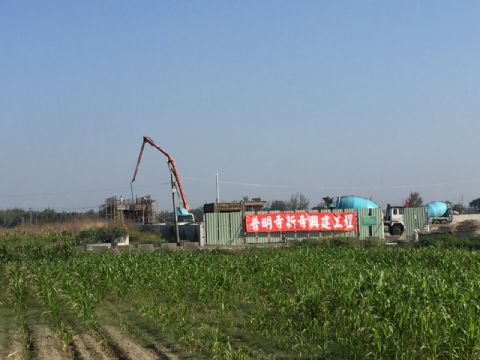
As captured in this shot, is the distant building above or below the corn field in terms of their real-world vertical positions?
above

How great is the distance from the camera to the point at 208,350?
962cm

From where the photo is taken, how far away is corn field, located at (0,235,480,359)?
889 cm

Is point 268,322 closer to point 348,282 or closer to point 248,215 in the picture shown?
point 348,282

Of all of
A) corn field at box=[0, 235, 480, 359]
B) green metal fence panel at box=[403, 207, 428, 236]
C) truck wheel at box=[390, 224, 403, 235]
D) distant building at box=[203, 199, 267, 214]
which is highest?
distant building at box=[203, 199, 267, 214]

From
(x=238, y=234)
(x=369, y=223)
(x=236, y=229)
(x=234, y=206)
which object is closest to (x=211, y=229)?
(x=236, y=229)

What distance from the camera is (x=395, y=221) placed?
160 feet

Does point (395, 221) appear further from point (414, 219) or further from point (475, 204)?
point (475, 204)

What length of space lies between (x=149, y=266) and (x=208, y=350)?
31.6 feet

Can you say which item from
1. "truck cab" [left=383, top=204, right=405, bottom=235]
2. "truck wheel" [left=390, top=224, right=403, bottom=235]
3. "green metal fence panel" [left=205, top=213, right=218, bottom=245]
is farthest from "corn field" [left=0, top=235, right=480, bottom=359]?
"truck cab" [left=383, top=204, right=405, bottom=235]

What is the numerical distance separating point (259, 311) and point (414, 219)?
124 ft

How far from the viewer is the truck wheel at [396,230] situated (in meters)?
48.4

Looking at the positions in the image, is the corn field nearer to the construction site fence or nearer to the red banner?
the construction site fence

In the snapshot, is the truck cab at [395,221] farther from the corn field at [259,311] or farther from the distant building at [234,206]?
the corn field at [259,311]

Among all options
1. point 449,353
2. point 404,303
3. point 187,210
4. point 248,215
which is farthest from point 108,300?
point 187,210
